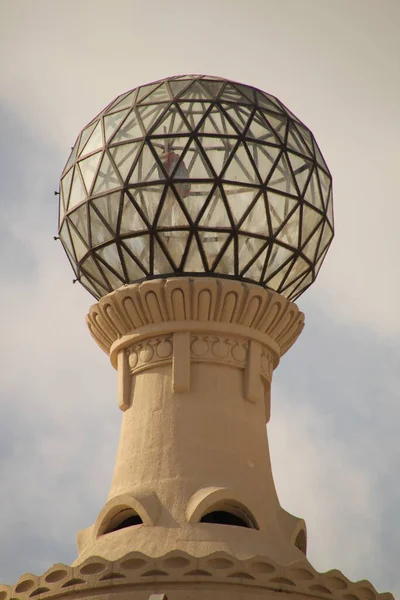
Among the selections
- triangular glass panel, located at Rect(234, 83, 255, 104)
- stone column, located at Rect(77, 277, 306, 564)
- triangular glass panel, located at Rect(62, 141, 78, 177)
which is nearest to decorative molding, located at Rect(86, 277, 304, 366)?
stone column, located at Rect(77, 277, 306, 564)

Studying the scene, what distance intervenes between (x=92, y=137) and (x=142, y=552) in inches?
268

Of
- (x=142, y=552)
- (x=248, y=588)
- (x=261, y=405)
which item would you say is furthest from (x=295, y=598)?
(x=261, y=405)

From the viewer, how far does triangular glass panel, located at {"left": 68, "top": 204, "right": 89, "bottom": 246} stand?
2250cm

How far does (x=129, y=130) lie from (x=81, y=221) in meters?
1.59

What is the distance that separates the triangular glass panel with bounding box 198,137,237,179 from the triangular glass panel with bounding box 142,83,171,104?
3.77 ft

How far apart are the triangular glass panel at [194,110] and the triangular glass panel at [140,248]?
189 centimetres

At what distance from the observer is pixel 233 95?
22828 millimetres

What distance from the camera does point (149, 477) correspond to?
21.3 meters

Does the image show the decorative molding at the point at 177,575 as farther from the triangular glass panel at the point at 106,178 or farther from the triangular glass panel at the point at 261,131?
the triangular glass panel at the point at 261,131

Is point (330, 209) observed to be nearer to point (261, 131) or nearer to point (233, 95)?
point (261, 131)

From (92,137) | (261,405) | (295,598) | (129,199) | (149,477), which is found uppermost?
(92,137)

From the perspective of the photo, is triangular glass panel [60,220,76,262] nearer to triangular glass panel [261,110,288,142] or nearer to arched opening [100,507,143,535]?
triangular glass panel [261,110,288,142]

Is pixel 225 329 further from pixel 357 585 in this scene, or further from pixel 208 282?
pixel 357 585

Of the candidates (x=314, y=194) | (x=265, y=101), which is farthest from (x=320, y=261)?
(x=265, y=101)
